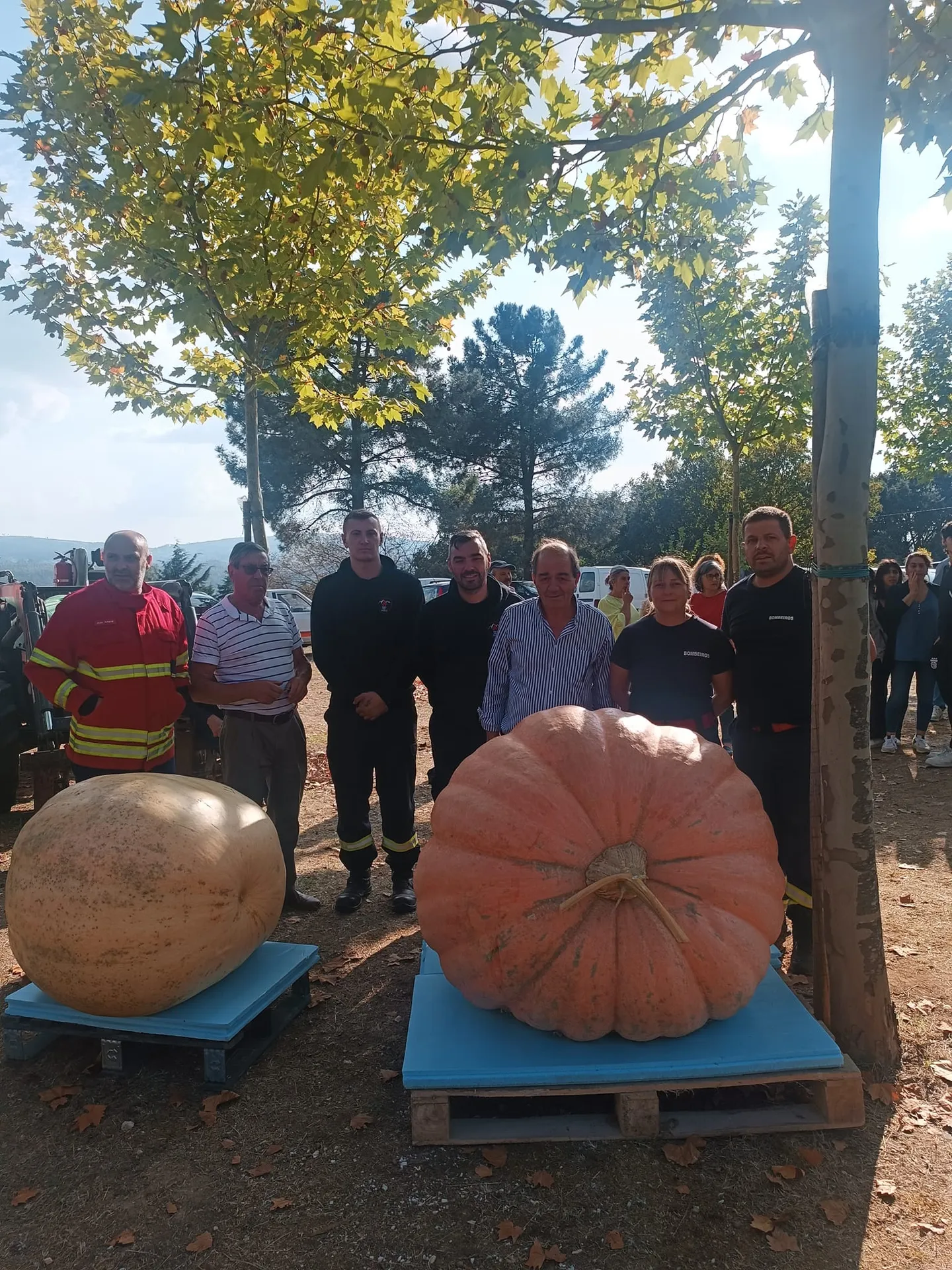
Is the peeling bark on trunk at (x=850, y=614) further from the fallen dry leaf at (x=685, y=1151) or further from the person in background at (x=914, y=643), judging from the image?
the person in background at (x=914, y=643)

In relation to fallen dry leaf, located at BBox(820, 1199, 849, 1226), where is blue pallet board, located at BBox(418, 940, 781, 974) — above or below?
above

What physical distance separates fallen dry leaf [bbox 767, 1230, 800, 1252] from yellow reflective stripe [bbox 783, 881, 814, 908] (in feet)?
5.64

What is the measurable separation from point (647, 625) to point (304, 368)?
6348mm

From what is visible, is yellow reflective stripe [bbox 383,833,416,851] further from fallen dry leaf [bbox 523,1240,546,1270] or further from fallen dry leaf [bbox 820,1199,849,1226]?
fallen dry leaf [bbox 820,1199,849,1226]

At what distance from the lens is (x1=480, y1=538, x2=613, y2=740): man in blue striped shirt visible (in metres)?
3.74

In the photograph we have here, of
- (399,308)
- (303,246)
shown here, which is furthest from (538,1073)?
(399,308)

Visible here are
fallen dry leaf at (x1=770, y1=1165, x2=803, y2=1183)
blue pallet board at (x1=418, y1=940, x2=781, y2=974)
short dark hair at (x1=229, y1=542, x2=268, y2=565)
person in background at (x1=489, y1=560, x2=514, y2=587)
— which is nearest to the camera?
fallen dry leaf at (x1=770, y1=1165, x2=803, y2=1183)

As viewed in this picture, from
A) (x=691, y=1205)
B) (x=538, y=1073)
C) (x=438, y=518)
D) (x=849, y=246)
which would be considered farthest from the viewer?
(x=438, y=518)

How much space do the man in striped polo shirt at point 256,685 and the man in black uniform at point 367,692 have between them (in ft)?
0.68

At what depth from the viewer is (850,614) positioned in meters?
2.81

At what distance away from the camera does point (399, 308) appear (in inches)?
324

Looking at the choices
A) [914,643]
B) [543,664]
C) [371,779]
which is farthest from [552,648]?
[914,643]

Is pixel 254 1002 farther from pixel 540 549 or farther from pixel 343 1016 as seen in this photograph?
Result: pixel 540 549

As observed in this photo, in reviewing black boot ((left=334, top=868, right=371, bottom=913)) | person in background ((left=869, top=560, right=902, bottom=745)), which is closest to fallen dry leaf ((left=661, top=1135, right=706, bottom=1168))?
black boot ((left=334, top=868, right=371, bottom=913))
